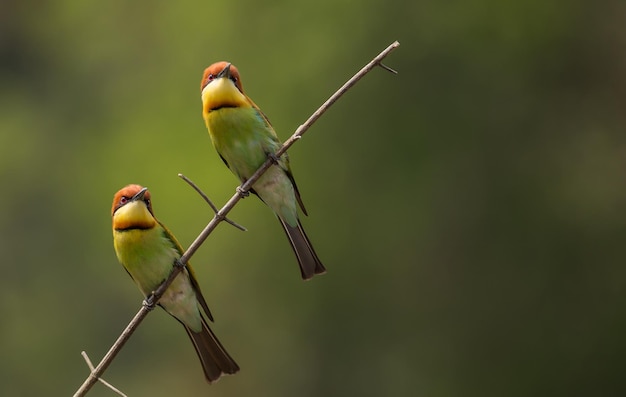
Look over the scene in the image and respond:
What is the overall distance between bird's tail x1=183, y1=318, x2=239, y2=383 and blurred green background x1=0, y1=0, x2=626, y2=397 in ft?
13.1

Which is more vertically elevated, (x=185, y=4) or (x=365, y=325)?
(x=185, y=4)

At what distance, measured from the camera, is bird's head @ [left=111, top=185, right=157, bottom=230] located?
2805 millimetres

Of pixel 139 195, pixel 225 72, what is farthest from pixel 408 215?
pixel 139 195

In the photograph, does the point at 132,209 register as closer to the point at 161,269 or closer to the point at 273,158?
the point at 161,269

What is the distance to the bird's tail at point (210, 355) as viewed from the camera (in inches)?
113

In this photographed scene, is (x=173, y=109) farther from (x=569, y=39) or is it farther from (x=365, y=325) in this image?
(x=569, y=39)

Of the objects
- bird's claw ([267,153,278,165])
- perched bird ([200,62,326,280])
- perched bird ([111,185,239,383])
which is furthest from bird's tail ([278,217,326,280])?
perched bird ([111,185,239,383])

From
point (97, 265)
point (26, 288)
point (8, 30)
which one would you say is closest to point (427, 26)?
point (97, 265)

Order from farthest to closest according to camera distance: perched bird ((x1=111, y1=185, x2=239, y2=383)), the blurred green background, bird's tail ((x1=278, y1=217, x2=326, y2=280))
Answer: the blurred green background, bird's tail ((x1=278, y1=217, x2=326, y2=280)), perched bird ((x1=111, y1=185, x2=239, y2=383))

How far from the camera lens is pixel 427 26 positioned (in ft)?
24.3

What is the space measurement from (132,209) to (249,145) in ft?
1.30

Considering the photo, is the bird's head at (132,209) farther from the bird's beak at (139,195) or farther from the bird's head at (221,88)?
the bird's head at (221,88)

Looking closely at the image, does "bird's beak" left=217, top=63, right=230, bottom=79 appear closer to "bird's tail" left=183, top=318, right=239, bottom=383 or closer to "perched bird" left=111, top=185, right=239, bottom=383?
"perched bird" left=111, top=185, right=239, bottom=383

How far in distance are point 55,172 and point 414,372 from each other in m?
3.63
